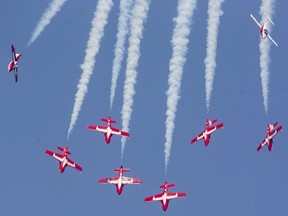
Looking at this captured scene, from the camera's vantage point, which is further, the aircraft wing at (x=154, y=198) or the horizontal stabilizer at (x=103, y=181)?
the aircraft wing at (x=154, y=198)

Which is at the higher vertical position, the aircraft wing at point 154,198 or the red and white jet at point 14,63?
the red and white jet at point 14,63

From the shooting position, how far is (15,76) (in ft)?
227

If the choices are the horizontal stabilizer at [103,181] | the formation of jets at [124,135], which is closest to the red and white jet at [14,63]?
the formation of jets at [124,135]

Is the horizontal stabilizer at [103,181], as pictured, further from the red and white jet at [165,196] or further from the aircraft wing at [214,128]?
the aircraft wing at [214,128]

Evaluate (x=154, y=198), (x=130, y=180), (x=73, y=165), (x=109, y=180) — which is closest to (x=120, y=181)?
(x=130, y=180)

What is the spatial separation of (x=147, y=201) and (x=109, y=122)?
452 inches

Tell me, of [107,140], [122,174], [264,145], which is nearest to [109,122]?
[107,140]

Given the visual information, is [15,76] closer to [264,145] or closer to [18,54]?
[18,54]

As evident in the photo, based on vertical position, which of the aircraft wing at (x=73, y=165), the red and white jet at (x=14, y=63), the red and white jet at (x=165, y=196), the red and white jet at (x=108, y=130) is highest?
the red and white jet at (x=14, y=63)

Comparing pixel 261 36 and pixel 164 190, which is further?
pixel 164 190

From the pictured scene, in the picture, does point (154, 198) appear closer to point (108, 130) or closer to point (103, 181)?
point (103, 181)

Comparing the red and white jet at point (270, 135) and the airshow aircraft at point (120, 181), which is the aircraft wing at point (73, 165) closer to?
the airshow aircraft at point (120, 181)

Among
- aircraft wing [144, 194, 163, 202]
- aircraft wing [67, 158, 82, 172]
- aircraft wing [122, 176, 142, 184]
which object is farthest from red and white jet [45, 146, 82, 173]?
aircraft wing [144, 194, 163, 202]

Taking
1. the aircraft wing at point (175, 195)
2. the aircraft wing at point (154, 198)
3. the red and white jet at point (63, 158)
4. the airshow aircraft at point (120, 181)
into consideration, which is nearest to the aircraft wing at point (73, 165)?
the red and white jet at point (63, 158)
